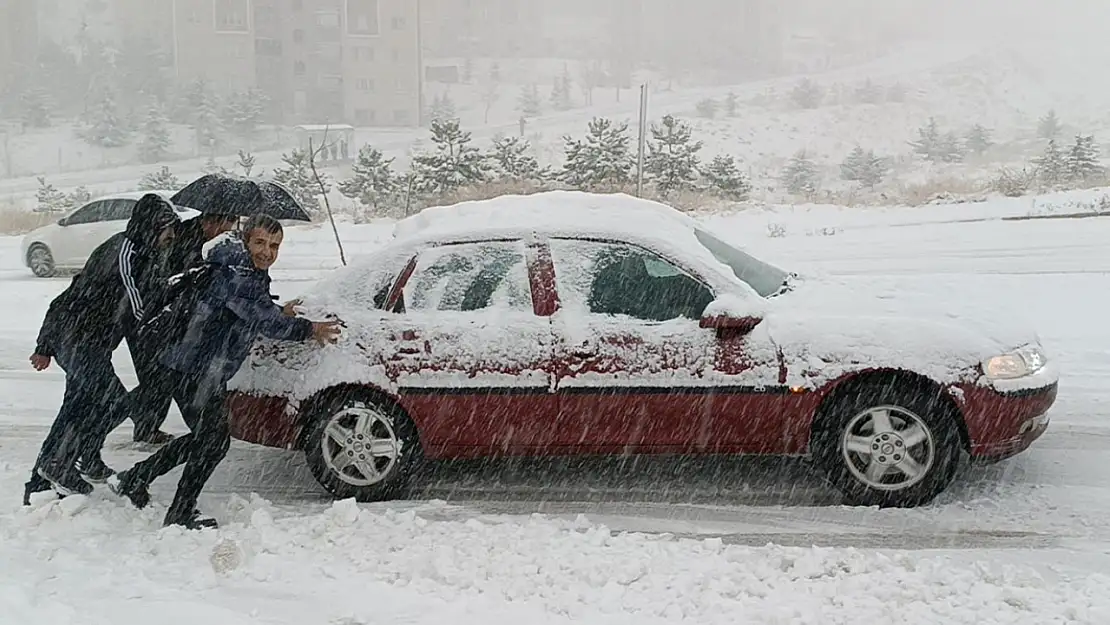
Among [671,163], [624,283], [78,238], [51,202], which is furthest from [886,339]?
[51,202]

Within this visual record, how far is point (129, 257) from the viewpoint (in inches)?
213

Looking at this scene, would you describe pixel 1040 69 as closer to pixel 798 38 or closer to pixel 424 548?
pixel 798 38

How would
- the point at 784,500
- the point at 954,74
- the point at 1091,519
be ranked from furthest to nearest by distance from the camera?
the point at 954,74
the point at 784,500
the point at 1091,519

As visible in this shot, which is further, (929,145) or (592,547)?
(929,145)

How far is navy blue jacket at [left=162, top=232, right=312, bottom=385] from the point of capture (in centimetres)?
524

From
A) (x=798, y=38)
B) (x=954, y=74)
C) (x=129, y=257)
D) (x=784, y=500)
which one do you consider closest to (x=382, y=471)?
(x=129, y=257)

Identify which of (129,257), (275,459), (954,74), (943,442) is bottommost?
(275,459)

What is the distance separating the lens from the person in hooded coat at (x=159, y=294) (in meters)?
5.39

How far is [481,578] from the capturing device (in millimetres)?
4578

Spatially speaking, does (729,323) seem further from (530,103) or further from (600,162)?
(530,103)

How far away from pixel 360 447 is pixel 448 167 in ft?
74.2

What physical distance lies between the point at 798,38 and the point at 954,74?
59.7 ft

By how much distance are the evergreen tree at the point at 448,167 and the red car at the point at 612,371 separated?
21999 mm

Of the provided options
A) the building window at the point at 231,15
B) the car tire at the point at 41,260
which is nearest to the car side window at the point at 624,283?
the car tire at the point at 41,260
